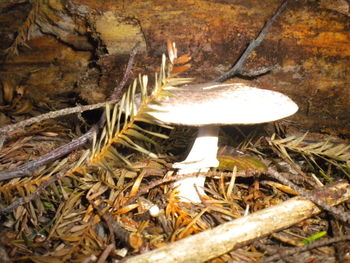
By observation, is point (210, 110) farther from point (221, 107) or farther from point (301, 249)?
point (301, 249)

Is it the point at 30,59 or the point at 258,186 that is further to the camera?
the point at 30,59

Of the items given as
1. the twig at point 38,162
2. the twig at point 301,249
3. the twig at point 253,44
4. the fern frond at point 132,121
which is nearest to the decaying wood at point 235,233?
the twig at point 301,249

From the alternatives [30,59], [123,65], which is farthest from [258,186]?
[30,59]


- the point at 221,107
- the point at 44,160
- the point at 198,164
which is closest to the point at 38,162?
the point at 44,160

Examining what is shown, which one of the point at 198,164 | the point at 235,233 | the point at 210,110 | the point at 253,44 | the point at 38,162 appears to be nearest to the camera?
the point at 235,233

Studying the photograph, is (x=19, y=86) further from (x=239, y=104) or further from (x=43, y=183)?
(x=239, y=104)
